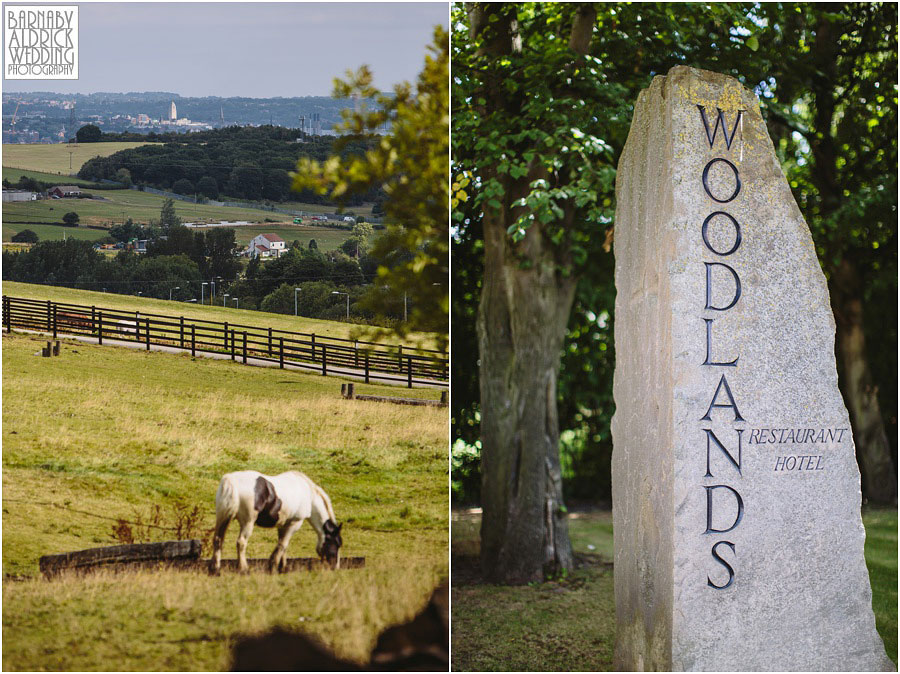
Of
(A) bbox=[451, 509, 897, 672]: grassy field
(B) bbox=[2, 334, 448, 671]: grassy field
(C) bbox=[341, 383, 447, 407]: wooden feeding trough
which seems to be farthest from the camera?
(A) bbox=[451, 509, 897, 672]: grassy field

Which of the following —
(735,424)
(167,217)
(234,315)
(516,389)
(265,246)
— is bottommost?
(516,389)

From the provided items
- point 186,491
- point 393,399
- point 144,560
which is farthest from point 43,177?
point 393,399

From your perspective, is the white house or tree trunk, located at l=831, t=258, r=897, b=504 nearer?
the white house

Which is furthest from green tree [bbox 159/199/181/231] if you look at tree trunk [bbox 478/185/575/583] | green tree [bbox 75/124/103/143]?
tree trunk [bbox 478/185/575/583]

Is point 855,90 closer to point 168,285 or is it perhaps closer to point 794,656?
point 794,656

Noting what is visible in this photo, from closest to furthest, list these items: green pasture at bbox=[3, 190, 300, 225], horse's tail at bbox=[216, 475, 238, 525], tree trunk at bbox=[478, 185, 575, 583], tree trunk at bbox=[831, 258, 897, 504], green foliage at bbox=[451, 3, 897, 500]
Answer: horse's tail at bbox=[216, 475, 238, 525] → green pasture at bbox=[3, 190, 300, 225] → green foliage at bbox=[451, 3, 897, 500] → tree trunk at bbox=[478, 185, 575, 583] → tree trunk at bbox=[831, 258, 897, 504]

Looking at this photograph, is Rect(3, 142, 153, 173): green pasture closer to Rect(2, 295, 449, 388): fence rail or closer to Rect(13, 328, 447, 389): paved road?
Rect(2, 295, 449, 388): fence rail

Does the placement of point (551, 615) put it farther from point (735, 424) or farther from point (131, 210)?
point (131, 210)

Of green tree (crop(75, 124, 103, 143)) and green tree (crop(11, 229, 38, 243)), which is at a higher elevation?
green tree (crop(75, 124, 103, 143))
